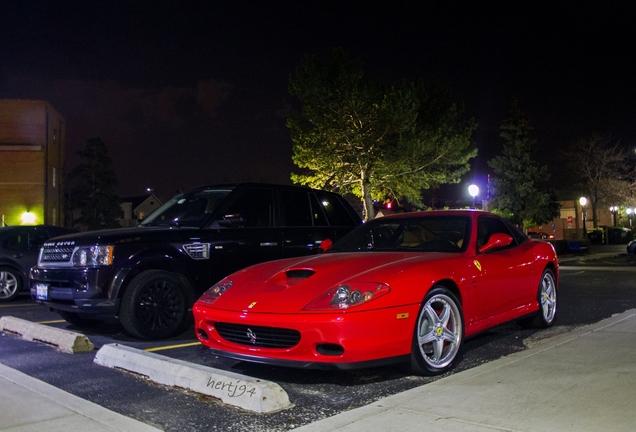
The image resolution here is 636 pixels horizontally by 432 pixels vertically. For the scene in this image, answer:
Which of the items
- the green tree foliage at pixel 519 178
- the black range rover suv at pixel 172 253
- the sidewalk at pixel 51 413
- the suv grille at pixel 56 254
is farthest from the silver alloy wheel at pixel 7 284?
the green tree foliage at pixel 519 178

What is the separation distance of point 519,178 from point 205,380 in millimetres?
44149

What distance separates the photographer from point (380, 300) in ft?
14.2

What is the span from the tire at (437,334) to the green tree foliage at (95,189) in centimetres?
4440

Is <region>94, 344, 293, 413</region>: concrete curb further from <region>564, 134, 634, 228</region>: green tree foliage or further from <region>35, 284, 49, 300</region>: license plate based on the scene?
<region>564, 134, 634, 228</region>: green tree foliage

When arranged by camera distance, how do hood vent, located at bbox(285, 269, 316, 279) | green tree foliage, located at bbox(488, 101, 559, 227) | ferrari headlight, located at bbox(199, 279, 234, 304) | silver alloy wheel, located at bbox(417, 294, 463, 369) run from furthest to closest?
green tree foliage, located at bbox(488, 101, 559, 227) → ferrari headlight, located at bbox(199, 279, 234, 304) → hood vent, located at bbox(285, 269, 316, 279) → silver alloy wheel, located at bbox(417, 294, 463, 369)

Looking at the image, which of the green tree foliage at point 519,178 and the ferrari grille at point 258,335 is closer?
the ferrari grille at point 258,335

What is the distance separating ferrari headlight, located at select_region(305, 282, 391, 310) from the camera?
169 inches

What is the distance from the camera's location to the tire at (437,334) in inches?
180

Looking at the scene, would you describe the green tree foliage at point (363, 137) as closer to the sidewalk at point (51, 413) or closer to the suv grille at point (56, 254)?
the suv grille at point (56, 254)

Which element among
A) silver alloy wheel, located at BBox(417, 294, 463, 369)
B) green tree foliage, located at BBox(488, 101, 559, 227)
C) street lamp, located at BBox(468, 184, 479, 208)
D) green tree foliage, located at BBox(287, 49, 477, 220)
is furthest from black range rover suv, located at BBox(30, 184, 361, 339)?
green tree foliage, located at BBox(488, 101, 559, 227)

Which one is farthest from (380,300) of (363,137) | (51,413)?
(363,137)

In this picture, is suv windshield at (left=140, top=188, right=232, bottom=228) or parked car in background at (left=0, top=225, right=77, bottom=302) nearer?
suv windshield at (left=140, top=188, right=232, bottom=228)

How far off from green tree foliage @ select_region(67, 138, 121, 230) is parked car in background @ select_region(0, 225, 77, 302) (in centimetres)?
3529

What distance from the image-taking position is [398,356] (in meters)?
4.40
